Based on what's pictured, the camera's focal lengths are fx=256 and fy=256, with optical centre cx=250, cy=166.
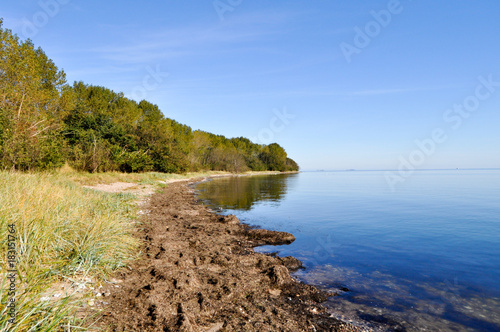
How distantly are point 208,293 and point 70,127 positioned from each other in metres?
43.5

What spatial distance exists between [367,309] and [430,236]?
1001cm

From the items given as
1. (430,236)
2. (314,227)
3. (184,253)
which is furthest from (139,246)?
(430,236)

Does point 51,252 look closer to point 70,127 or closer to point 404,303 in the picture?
point 404,303

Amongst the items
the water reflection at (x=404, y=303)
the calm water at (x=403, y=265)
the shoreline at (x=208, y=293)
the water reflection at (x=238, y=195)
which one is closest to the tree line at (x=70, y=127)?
the water reflection at (x=238, y=195)

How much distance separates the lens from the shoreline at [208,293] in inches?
184

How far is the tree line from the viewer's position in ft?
68.3

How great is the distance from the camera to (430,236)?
13.4 m

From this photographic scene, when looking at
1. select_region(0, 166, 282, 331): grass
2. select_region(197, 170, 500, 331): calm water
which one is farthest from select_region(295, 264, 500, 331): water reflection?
select_region(0, 166, 282, 331): grass

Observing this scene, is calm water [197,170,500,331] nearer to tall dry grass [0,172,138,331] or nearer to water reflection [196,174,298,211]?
water reflection [196,174,298,211]

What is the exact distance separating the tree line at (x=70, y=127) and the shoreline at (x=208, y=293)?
55.8 ft

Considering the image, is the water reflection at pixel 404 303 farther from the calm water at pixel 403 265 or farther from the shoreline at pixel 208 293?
the shoreline at pixel 208 293

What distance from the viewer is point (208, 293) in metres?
5.85

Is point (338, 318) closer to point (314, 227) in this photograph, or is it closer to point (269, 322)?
point (269, 322)

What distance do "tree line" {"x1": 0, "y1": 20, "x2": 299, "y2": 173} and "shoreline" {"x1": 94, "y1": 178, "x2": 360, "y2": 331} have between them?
17.0m
